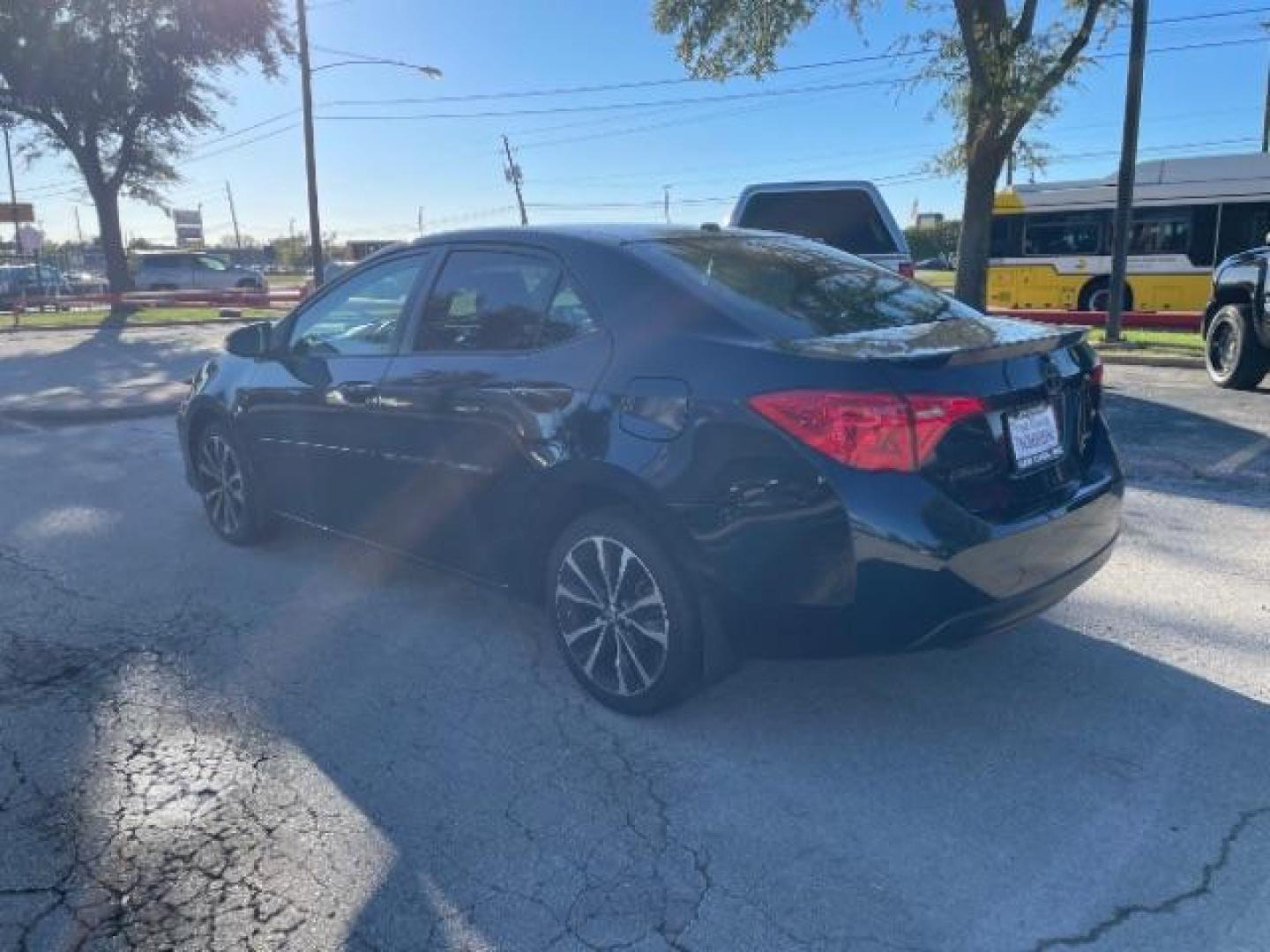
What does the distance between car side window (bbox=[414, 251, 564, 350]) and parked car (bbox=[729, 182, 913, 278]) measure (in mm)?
6690

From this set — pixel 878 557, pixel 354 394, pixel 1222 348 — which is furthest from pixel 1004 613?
pixel 1222 348

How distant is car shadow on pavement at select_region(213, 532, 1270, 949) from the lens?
237 cm

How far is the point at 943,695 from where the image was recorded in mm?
3457

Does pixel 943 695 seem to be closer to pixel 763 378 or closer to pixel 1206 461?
pixel 763 378

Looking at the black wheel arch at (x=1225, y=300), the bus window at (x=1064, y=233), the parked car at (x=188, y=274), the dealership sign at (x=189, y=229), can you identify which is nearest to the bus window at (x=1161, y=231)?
the bus window at (x=1064, y=233)

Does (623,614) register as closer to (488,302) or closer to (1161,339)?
(488,302)

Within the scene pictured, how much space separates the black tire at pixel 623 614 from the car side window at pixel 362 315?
137 cm

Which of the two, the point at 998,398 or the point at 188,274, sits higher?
the point at 188,274

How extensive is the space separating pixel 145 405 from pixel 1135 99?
1323 centimetres

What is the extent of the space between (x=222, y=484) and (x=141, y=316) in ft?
76.8

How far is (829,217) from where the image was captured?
→ 34.3ft

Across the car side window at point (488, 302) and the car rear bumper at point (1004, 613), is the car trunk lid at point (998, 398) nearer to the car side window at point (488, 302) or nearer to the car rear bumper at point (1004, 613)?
the car rear bumper at point (1004, 613)

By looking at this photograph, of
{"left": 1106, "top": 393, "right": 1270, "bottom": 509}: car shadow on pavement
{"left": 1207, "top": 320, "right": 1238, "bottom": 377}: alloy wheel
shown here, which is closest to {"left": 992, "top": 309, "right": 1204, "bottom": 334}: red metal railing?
{"left": 1207, "top": 320, "right": 1238, "bottom": 377}: alloy wheel

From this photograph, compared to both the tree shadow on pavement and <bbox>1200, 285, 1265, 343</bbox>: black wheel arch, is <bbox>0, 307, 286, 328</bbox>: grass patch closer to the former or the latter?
the tree shadow on pavement
